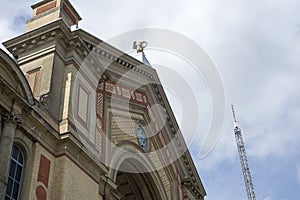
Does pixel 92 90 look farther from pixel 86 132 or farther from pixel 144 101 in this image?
pixel 144 101

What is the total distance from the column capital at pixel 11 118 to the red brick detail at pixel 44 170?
5.16ft

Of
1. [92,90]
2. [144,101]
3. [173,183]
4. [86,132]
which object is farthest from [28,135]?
[173,183]

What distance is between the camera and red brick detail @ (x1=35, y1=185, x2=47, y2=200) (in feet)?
50.3

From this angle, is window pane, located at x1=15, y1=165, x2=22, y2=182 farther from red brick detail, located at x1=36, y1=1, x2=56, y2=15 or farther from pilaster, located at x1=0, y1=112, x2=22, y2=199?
red brick detail, located at x1=36, y1=1, x2=56, y2=15

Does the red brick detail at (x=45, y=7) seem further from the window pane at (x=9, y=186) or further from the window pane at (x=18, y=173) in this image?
the window pane at (x=9, y=186)

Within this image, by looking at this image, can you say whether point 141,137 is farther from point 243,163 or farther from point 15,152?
point 243,163

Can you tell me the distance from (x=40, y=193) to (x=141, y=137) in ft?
29.1

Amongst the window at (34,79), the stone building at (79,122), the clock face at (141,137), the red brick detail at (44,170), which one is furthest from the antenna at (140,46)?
the red brick detail at (44,170)

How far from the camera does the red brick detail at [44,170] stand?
15827 mm

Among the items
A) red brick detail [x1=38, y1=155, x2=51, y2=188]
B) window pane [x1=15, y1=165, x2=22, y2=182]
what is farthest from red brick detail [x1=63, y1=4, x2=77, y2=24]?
window pane [x1=15, y1=165, x2=22, y2=182]

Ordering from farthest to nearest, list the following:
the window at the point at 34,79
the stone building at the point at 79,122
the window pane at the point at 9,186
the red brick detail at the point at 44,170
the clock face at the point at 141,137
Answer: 1. the clock face at the point at 141,137
2. the window at the point at 34,79
3. the red brick detail at the point at 44,170
4. the stone building at the point at 79,122
5. the window pane at the point at 9,186

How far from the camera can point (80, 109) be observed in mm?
18875

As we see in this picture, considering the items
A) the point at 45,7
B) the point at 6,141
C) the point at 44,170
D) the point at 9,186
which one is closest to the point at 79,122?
the point at 44,170

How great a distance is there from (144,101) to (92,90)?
17.7ft
